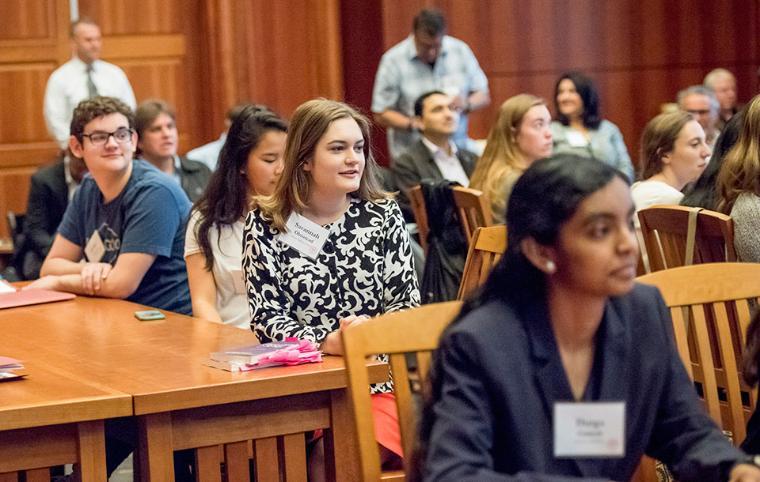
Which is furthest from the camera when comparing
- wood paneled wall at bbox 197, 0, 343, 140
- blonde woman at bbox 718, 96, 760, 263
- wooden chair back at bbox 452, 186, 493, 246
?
wood paneled wall at bbox 197, 0, 343, 140

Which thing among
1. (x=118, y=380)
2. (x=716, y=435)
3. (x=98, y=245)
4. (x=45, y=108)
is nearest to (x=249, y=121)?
(x=98, y=245)

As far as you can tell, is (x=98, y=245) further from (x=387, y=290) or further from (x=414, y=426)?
(x=414, y=426)

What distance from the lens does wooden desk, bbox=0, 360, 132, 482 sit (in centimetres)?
246

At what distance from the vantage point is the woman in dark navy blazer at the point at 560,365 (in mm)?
1803

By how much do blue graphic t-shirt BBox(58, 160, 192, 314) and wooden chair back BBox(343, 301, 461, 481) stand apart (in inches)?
82.0

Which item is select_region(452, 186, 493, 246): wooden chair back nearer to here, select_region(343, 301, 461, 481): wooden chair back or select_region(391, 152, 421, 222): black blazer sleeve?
select_region(391, 152, 421, 222): black blazer sleeve

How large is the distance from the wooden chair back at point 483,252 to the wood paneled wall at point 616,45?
234 inches

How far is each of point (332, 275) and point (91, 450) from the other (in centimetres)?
85

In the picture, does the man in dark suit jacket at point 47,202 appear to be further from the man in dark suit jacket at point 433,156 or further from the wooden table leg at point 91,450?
the wooden table leg at point 91,450

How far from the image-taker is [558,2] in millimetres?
9383

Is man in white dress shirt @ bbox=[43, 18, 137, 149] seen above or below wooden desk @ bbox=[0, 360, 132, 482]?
above

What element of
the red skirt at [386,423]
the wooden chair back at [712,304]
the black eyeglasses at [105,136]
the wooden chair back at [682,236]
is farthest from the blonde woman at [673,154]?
the wooden chair back at [712,304]

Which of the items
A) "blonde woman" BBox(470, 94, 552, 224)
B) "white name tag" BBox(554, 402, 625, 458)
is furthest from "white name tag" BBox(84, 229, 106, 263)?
"white name tag" BBox(554, 402, 625, 458)

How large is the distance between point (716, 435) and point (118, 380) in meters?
1.31
